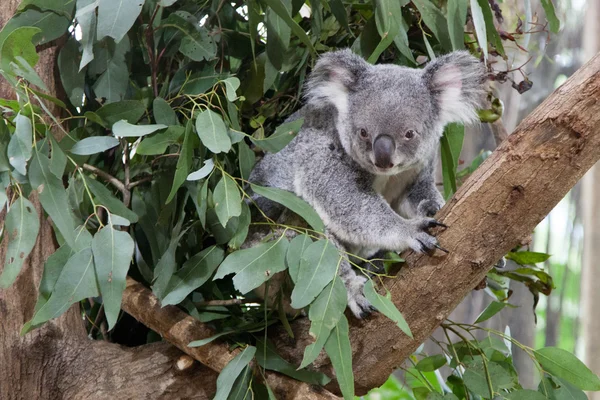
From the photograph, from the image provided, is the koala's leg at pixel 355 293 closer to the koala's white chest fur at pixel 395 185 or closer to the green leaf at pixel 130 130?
the koala's white chest fur at pixel 395 185

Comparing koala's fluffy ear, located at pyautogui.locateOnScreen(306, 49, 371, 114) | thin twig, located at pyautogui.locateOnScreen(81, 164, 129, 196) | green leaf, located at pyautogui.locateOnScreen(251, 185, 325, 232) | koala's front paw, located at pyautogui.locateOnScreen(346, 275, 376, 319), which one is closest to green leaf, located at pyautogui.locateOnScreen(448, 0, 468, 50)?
koala's fluffy ear, located at pyautogui.locateOnScreen(306, 49, 371, 114)

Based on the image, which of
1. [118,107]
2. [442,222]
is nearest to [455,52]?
[442,222]

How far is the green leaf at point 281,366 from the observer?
204 centimetres

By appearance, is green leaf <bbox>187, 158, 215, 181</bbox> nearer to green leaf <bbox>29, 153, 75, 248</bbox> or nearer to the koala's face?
green leaf <bbox>29, 153, 75, 248</bbox>

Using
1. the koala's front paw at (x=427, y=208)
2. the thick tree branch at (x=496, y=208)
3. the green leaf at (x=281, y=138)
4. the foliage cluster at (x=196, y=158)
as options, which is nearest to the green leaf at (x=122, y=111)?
the foliage cluster at (x=196, y=158)

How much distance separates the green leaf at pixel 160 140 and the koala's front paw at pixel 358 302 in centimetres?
75

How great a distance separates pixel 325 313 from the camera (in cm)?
175

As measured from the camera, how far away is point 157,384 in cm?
218

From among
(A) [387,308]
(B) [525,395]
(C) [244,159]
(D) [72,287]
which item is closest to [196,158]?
(C) [244,159]

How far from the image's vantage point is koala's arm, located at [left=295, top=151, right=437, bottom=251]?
2.19m

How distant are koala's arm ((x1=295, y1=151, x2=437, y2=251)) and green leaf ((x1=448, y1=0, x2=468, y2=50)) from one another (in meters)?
0.55

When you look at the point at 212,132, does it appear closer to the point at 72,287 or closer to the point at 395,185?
the point at 72,287

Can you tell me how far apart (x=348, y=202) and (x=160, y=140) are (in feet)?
2.34

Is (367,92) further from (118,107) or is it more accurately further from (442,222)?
(118,107)
